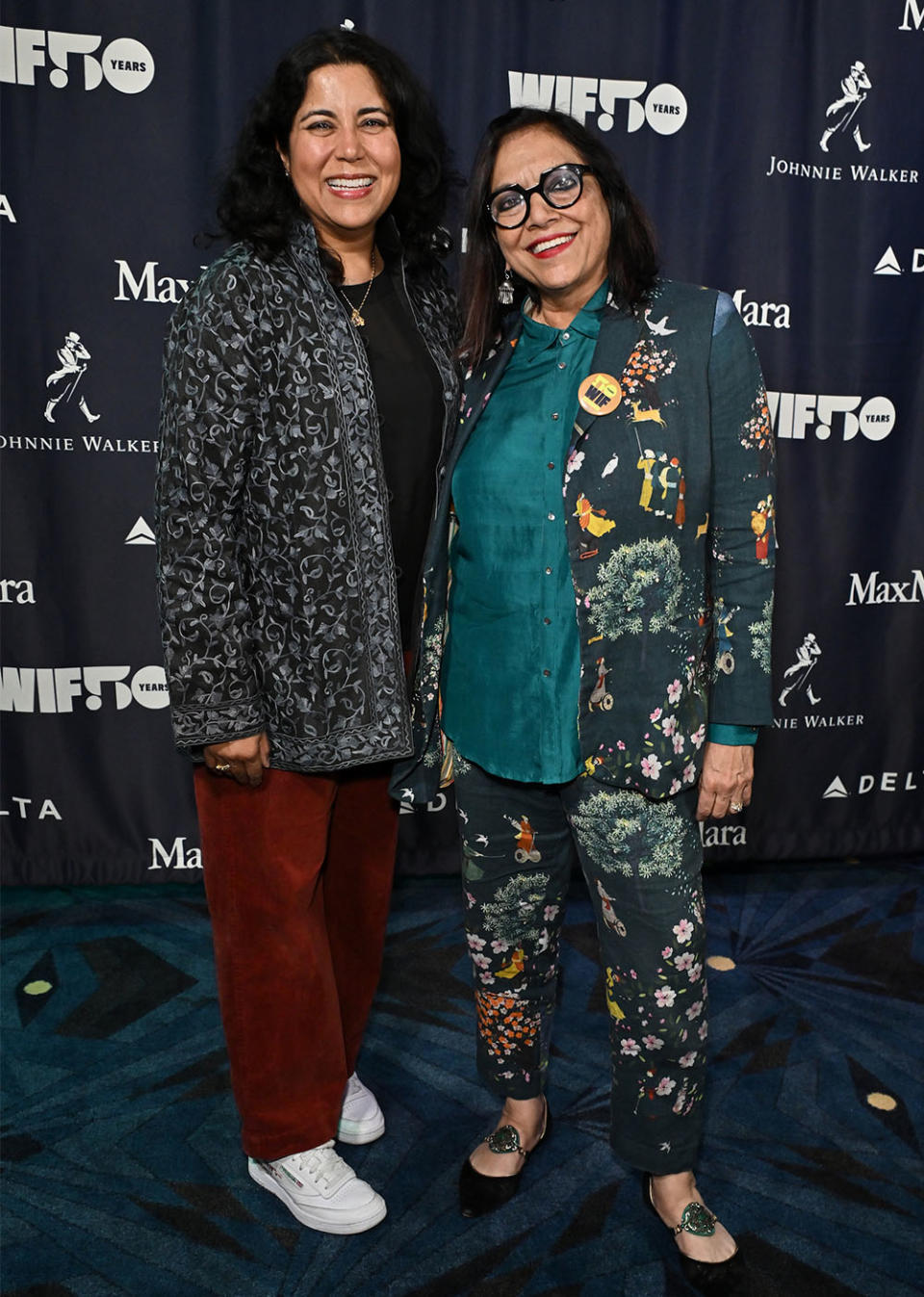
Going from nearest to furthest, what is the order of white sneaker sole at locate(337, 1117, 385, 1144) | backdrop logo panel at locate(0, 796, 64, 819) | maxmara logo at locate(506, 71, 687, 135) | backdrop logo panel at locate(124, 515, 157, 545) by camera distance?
white sneaker sole at locate(337, 1117, 385, 1144) → maxmara logo at locate(506, 71, 687, 135) → backdrop logo panel at locate(124, 515, 157, 545) → backdrop logo panel at locate(0, 796, 64, 819)

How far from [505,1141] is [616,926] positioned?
0.52 metres

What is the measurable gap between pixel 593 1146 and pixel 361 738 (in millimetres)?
888

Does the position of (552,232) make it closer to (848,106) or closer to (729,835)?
(848,106)

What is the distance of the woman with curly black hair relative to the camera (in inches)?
56.6

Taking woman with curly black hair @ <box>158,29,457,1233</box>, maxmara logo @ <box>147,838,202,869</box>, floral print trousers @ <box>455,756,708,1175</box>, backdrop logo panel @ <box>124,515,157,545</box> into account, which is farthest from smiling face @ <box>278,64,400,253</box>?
maxmara logo @ <box>147,838,202,869</box>

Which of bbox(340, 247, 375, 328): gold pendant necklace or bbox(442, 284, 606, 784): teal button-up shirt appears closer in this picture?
bbox(442, 284, 606, 784): teal button-up shirt

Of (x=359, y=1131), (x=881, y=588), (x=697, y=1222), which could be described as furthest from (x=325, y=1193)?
(x=881, y=588)

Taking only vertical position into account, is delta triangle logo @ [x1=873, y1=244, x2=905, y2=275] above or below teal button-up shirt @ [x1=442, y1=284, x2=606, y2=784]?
above

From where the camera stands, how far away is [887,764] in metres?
3.00

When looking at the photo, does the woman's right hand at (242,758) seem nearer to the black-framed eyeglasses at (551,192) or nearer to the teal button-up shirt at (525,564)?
the teal button-up shirt at (525,564)

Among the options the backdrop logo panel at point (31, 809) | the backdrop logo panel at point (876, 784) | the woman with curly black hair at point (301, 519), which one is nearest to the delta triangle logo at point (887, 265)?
the backdrop logo panel at point (876, 784)

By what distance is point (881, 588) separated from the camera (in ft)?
9.46

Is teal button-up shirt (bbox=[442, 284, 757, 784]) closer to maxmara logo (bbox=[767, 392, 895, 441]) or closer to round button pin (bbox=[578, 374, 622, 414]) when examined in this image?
round button pin (bbox=[578, 374, 622, 414])

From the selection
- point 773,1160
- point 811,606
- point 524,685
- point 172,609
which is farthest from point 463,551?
point 811,606
